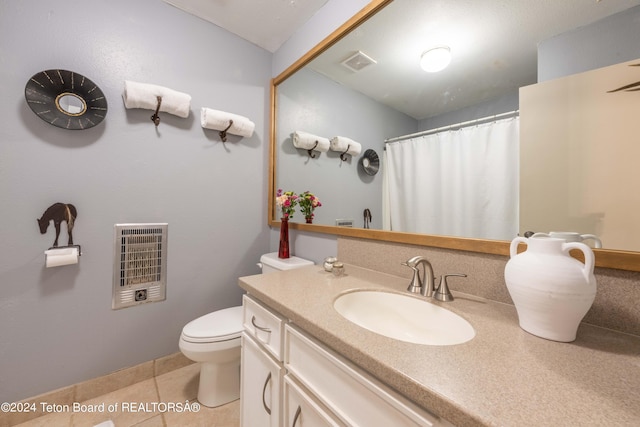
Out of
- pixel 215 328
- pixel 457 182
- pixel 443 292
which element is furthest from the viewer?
pixel 215 328

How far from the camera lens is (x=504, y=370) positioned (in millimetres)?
449

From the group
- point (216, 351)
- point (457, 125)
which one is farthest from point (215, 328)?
point (457, 125)

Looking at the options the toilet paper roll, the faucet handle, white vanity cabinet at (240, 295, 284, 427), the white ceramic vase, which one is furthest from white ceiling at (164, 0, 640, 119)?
the toilet paper roll

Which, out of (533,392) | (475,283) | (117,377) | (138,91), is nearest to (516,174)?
(475,283)

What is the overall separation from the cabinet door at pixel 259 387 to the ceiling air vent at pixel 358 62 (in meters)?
1.48

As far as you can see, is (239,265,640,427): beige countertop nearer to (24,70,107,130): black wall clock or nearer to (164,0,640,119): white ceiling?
(164,0,640,119): white ceiling

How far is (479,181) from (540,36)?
475 mm

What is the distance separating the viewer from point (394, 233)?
3.56 feet

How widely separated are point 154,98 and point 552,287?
1898 millimetres

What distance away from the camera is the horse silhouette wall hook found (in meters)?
1.17

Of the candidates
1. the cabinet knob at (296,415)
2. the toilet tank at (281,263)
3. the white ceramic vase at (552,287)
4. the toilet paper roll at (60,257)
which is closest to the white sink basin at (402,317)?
the white ceramic vase at (552,287)

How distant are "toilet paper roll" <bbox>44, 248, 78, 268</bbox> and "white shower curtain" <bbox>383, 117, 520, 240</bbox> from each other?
1.57 m

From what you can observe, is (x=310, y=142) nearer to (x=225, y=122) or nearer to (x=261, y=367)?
(x=225, y=122)

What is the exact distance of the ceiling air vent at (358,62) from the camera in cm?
128
